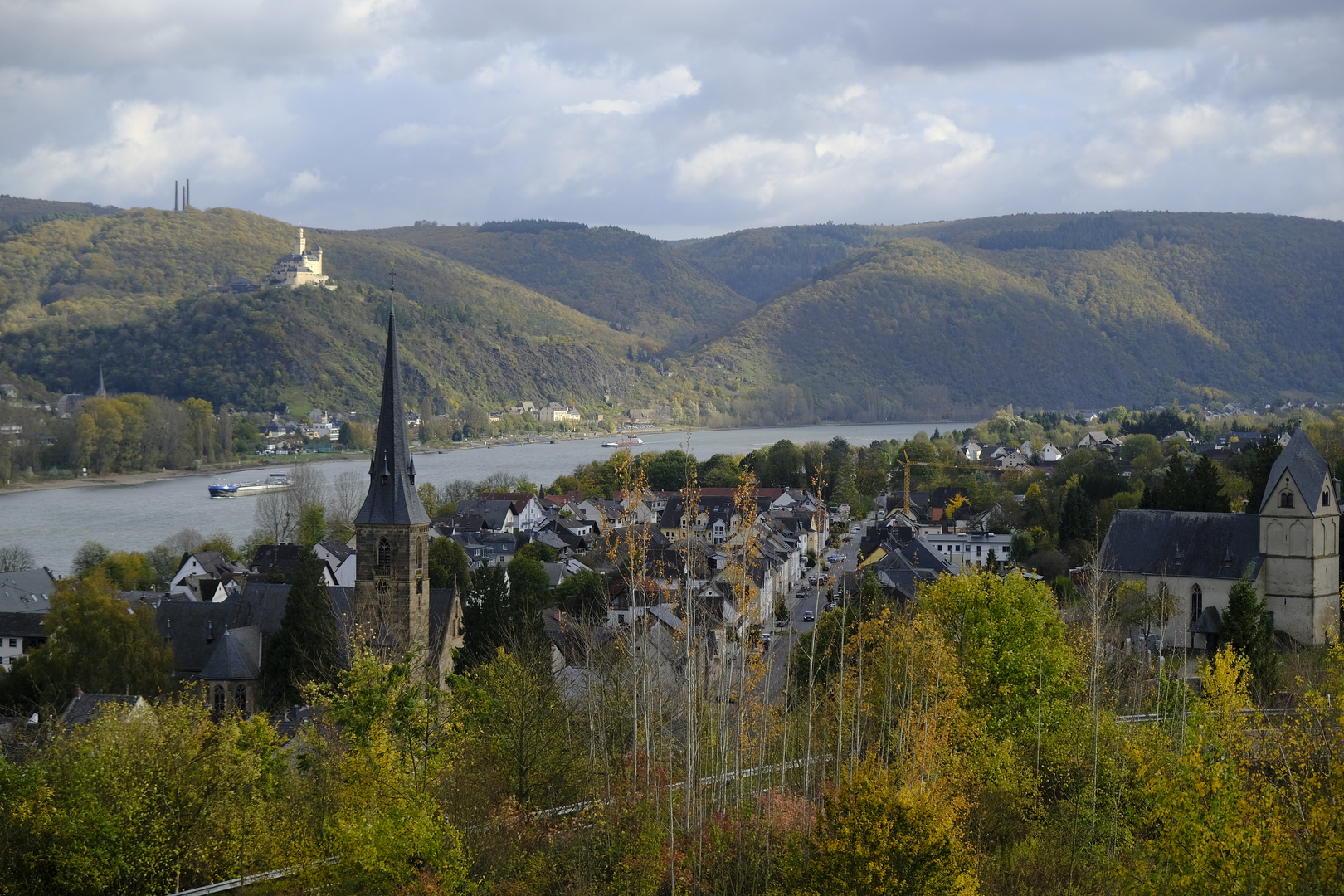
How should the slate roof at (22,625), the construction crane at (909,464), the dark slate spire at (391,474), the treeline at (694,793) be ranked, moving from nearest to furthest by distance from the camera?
the treeline at (694,793) < the dark slate spire at (391,474) < the slate roof at (22,625) < the construction crane at (909,464)

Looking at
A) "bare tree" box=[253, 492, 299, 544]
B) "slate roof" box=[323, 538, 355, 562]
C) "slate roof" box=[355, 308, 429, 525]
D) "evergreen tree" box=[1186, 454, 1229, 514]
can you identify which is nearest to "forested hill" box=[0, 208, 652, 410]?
"bare tree" box=[253, 492, 299, 544]

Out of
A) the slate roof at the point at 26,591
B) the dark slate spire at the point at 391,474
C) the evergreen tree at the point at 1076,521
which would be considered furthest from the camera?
the evergreen tree at the point at 1076,521

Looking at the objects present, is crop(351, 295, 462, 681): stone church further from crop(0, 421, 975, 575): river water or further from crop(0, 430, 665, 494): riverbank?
crop(0, 430, 665, 494): riverbank

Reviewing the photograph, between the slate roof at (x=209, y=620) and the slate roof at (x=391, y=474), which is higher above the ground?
the slate roof at (x=391, y=474)

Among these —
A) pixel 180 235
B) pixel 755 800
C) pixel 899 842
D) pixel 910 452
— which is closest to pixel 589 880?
pixel 755 800

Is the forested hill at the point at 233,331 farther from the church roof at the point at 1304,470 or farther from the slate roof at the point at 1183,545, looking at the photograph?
the church roof at the point at 1304,470

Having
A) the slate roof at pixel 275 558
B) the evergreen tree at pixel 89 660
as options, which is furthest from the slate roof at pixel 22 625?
the evergreen tree at pixel 89 660

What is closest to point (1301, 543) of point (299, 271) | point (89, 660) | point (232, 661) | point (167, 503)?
point (232, 661)

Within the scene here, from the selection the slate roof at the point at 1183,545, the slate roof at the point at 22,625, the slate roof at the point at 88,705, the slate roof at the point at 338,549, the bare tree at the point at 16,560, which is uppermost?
the slate roof at the point at 1183,545
